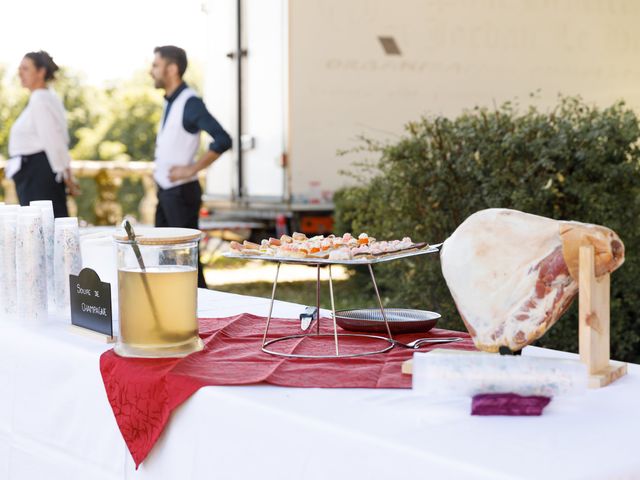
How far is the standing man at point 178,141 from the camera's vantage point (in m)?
5.07

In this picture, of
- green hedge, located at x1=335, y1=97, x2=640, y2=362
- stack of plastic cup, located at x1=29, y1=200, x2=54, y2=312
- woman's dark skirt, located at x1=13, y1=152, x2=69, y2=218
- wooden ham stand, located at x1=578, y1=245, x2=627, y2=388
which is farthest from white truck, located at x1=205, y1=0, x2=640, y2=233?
wooden ham stand, located at x1=578, y1=245, x2=627, y2=388

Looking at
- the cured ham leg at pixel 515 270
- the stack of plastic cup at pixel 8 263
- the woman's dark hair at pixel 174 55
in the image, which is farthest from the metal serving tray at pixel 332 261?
the woman's dark hair at pixel 174 55

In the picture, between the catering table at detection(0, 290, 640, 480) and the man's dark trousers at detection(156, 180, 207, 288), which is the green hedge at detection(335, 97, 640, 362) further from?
the catering table at detection(0, 290, 640, 480)

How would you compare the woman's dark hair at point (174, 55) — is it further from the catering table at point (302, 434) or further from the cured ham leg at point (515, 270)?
the cured ham leg at point (515, 270)

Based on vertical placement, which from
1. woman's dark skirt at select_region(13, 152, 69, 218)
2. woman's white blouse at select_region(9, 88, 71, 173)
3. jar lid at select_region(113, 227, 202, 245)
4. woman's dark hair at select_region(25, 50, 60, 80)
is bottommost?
jar lid at select_region(113, 227, 202, 245)

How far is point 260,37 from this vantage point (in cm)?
744

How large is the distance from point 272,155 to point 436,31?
1594 mm

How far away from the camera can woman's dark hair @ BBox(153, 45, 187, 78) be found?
5078mm

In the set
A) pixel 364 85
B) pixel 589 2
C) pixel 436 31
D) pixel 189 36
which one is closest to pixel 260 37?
pixel 364 85

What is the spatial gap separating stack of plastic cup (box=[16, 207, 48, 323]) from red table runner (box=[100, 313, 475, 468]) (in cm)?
40

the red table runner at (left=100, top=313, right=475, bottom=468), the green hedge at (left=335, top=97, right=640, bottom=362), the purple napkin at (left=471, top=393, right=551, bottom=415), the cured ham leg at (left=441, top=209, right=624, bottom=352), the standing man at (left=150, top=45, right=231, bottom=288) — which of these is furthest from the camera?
the standing man at (left=150, top=45, right=231, bottom=288)

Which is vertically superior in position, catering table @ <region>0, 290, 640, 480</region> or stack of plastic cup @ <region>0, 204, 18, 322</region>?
stack of plastic cup @ <region>0, 204, 18, 322</region>

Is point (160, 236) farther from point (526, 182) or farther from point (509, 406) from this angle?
point (526, 182)

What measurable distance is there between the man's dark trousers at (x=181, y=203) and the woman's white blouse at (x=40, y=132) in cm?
100
